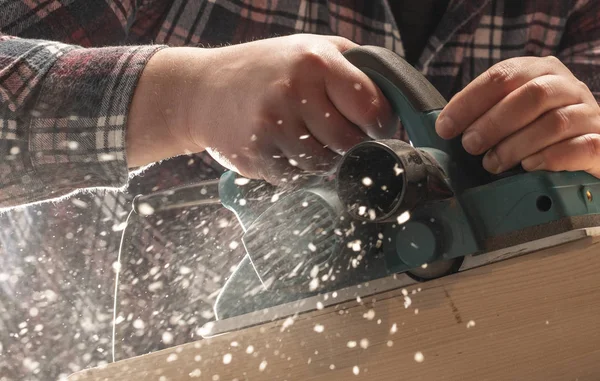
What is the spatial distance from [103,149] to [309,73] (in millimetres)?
300

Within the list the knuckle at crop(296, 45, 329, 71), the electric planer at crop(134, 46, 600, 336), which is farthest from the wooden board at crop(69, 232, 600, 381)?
the knuckle at crop(296, 45, 329, 71)

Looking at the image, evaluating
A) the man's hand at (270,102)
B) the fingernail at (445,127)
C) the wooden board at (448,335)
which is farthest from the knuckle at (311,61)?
the wooden board at (448,335)

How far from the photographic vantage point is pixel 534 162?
0.61 m

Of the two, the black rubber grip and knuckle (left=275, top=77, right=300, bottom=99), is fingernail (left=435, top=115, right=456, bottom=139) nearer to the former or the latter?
the black rubber grip

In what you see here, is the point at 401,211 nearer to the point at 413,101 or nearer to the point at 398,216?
the point at 398,216

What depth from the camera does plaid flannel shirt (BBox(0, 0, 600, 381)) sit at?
3.38 ft

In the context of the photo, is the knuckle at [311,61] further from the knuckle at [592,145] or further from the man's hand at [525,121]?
the knuckle at [592,145]

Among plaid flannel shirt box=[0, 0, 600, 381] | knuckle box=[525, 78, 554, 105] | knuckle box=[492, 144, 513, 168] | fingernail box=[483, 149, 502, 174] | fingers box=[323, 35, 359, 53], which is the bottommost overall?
plaid flannel shirt box=[0, 0, 600, 381]

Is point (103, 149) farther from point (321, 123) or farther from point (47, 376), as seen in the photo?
point (47, 376)

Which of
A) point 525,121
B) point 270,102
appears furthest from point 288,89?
point 525,121

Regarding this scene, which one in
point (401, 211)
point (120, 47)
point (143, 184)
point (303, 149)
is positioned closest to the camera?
point (401, 211)

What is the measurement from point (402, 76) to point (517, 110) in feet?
0.42

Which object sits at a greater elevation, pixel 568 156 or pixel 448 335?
pixel 568 156

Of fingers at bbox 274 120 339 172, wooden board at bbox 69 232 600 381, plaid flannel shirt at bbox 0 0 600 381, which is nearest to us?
wooden board at bbox 69 232 600 381
